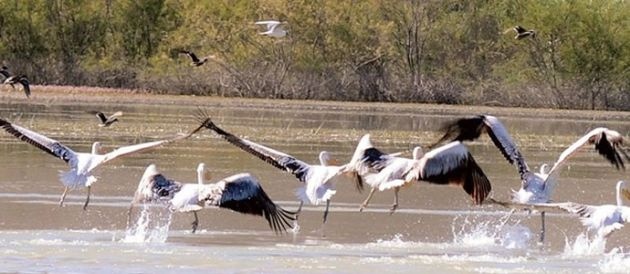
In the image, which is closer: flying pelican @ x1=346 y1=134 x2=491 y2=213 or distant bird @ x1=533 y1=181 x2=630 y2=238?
flying pelican @ x1=346 y1=134 x2=491 y2=213

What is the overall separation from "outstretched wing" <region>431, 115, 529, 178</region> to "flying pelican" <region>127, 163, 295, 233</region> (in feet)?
5.50

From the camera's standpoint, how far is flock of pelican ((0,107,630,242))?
15.1 meters

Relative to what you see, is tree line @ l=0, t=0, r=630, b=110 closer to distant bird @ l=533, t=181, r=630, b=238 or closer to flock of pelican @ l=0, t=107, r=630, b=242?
flock of pelican @ l=0, t=107, r=630, b=242

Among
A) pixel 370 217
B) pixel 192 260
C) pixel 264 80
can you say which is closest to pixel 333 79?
pixel 264 80

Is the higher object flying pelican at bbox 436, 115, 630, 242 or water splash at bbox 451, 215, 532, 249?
flying pelican at bbox 436, 115, 630, 242

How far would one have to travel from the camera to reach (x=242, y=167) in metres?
23.0

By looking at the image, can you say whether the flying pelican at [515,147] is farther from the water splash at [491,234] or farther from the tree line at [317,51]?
the tree line at [317,51]

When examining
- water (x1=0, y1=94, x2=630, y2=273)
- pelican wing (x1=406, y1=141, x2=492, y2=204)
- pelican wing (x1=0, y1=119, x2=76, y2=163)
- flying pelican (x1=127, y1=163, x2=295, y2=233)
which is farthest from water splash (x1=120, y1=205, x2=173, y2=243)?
pelican wing (x1=406, y1=141, x2=492, y2=204)

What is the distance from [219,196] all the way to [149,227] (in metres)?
1.55

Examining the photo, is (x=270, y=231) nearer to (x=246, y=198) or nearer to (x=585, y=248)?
(x=246, y=198)

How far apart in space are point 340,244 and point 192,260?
2.00 m

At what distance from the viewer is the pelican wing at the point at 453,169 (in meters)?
14.8

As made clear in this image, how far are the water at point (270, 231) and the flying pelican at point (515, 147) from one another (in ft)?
1.49

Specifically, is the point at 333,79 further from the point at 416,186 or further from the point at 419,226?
the point at 419,226
